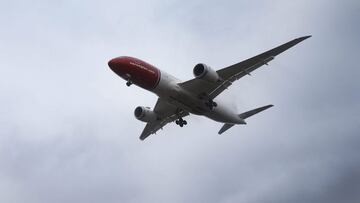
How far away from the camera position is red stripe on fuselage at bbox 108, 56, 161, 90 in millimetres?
52719

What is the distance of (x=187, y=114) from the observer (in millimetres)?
62281

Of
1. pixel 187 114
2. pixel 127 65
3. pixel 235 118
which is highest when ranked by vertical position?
pixel 127 65

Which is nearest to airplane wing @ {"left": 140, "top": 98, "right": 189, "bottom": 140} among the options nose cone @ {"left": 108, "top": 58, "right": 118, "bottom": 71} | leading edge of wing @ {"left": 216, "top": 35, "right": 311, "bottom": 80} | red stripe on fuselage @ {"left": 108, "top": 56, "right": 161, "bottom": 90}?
red stripe on fuselage @ {"left": 108, "top": 56, "right": 161, "bottom": 90}

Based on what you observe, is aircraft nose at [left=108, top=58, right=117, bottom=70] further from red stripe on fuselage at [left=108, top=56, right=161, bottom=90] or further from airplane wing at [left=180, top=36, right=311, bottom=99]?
airplane wing at [left=180, top=36, right=311, bottom=99]

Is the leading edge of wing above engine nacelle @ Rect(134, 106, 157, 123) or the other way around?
the other way around

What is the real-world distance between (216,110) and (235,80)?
441 cm

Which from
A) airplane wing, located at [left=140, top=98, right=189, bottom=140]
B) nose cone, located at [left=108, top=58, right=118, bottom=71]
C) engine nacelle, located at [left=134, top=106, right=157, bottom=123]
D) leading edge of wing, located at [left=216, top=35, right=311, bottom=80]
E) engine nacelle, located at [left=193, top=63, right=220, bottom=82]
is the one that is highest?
nose cone, located at [left=108, top=58, right=118, bottom=71]

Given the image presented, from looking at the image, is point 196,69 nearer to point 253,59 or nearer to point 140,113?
point 253,59

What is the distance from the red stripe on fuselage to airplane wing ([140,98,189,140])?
23.4 ft

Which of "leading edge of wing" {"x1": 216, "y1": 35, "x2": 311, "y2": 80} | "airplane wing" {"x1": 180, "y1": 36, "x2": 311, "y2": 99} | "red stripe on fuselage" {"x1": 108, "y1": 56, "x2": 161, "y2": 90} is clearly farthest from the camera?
"airplane wing" {"x1": 180, "y1": 36, "x2": 311, "y2": 99}

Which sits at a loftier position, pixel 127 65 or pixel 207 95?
pixel 127 65

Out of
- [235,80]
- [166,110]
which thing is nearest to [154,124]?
[166,110]

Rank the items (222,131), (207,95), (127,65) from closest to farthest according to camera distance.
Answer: (127,65) < (207,95) < (222,131)

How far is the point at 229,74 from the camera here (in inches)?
2173
